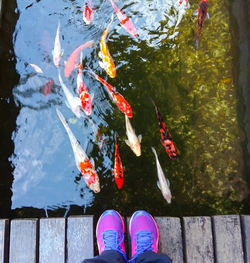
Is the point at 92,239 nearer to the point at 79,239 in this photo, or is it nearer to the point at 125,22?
the point at 79,239

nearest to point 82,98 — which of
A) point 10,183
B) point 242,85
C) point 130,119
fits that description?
point 130,119

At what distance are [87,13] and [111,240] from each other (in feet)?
8.69

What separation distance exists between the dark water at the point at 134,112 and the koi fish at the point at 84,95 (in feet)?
0.21

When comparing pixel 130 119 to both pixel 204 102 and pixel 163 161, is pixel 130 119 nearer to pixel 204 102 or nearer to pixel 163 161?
pixel 163 161

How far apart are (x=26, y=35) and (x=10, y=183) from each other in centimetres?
183

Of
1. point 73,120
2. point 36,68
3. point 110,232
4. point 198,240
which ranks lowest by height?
point 198,240

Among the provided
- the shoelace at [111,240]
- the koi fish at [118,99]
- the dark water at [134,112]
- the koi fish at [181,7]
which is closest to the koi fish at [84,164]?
the dark water at [134,112]

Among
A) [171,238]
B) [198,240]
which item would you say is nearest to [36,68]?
[171,238]

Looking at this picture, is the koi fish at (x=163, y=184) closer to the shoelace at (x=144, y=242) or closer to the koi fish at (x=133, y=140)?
the koi fish at (x=133, y=140)

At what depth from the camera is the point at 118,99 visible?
2.77 metres

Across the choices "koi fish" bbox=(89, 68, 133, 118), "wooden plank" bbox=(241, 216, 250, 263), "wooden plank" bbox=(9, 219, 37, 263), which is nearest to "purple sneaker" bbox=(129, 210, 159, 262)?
"wooden plank" bbox=(241, 216, 250, 263)

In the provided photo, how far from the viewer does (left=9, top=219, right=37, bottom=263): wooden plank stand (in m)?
2.43

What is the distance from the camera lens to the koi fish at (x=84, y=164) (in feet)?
8.90

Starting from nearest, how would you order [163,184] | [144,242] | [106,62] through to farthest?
[144,242] → [163,184] → [106,62]
